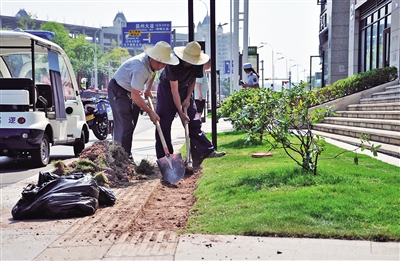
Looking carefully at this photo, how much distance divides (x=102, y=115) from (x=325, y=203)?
36.2ft

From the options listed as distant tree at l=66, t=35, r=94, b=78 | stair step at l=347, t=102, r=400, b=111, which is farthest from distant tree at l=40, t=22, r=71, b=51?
stair step at l=347, t=102, r=400, b=111

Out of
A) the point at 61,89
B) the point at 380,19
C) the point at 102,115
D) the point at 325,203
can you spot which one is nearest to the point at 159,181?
the point at 325,203

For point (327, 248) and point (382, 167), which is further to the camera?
point (382, 167)

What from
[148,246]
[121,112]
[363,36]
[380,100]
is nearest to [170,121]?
[121,112]

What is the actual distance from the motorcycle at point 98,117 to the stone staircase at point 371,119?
6.02m

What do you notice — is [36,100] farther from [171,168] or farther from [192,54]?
[171,168]

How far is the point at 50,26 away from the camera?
72188mm

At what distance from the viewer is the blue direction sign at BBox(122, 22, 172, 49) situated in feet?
139

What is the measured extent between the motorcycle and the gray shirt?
256 inches

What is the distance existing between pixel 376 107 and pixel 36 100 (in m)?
8.35

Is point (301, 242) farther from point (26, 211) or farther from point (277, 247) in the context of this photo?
point (26, 211)

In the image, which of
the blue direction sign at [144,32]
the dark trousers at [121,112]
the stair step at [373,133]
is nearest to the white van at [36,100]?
the dark trousers at [121,112]

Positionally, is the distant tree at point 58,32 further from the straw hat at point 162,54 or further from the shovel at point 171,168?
the shovel at point 171,168

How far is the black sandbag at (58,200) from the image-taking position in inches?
196
